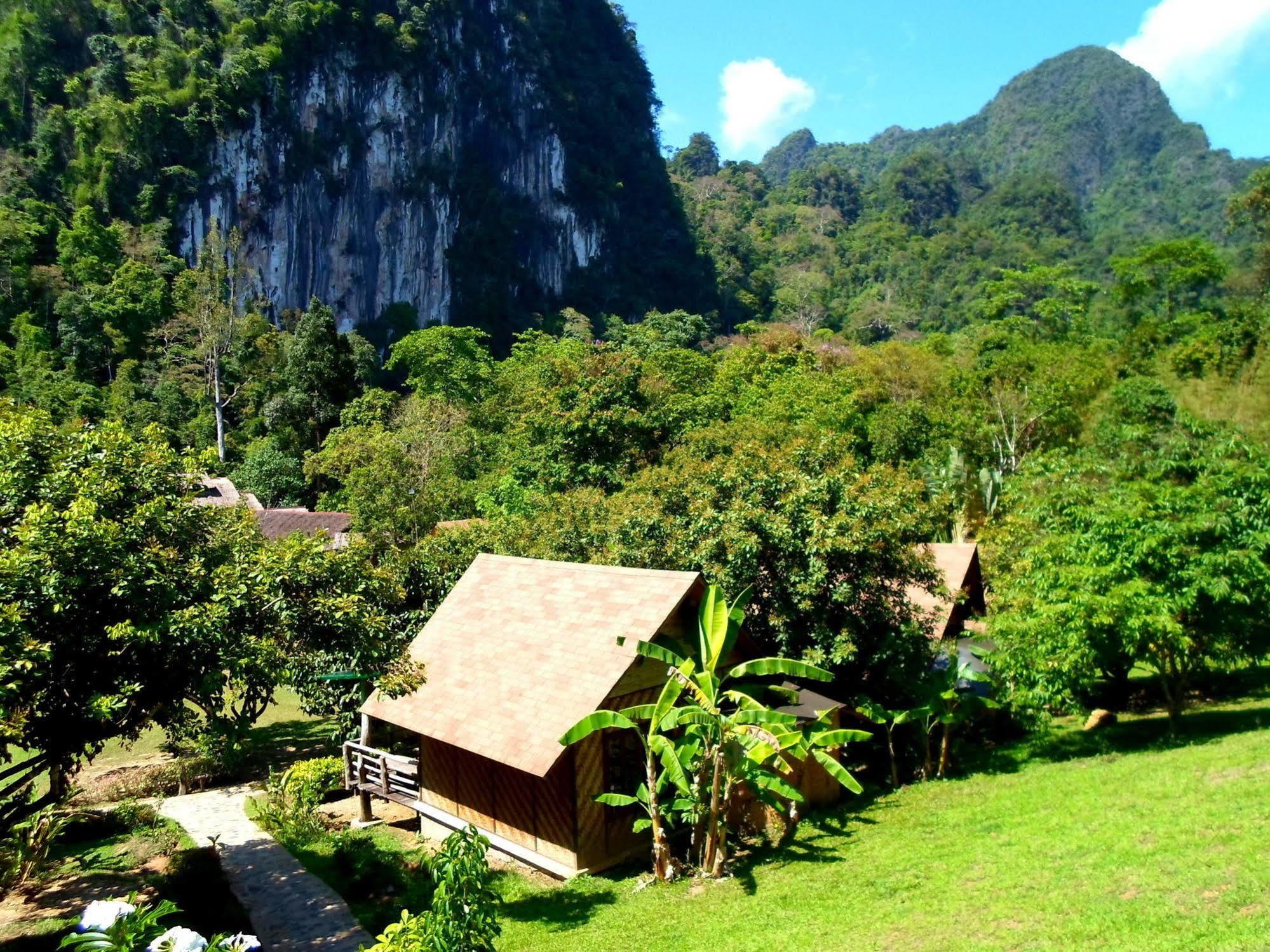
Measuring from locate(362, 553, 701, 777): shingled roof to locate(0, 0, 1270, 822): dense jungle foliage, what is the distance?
5.39 ft

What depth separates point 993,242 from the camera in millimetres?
89938

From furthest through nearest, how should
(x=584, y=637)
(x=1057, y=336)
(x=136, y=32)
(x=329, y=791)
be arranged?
(x=136, y=32)
(x=1057, y=336)
(x=329, y=791)
(x=584, y=637)

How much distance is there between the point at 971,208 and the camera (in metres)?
109

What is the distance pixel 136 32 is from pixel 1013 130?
146m

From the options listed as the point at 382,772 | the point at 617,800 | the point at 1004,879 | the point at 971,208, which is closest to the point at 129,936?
the point at 617,800

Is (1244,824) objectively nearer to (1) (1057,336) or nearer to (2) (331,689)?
(2) (331,689)

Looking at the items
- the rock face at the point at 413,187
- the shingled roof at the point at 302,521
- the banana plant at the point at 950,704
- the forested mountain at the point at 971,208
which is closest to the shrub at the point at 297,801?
the banana plant at the point at 950,704

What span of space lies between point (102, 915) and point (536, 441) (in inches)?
907

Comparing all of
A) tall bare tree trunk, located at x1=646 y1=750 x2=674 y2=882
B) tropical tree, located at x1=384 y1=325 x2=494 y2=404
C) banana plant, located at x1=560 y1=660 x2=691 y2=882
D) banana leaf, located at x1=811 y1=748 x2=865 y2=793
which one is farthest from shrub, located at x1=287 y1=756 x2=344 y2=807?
tropical tree, located at x1=384 y1=325 x2=494 y2=404

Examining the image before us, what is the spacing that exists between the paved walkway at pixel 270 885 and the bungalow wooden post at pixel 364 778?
4.44ft

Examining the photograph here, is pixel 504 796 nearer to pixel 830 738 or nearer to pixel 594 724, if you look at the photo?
pixel 594 724

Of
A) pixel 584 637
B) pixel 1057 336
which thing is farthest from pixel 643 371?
pixel 1057 336

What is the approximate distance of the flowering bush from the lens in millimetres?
4488

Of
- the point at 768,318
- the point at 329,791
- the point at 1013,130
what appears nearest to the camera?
the point at 329,791
